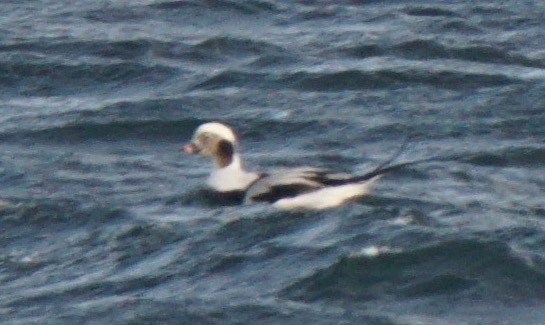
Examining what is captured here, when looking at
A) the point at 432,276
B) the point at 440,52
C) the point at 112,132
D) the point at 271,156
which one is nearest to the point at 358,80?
the point at 440,52

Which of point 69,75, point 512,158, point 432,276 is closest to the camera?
point 432,276

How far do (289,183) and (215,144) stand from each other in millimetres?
1293

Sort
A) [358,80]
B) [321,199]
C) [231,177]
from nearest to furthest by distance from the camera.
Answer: [321,199] → [231,177] → [358,80]

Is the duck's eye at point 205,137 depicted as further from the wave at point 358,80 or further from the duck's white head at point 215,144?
the wave at point 358,80

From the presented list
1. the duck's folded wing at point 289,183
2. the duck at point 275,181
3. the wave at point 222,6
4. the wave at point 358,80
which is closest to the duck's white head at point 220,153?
the duck at point 275,181

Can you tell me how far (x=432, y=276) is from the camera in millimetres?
13969

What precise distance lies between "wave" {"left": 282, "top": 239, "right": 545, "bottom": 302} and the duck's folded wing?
→ 139cm

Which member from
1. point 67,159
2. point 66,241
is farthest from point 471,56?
point 66,241

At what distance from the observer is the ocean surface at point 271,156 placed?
13.8m

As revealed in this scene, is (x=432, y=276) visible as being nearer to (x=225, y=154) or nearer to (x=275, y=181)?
(x=275, y=181)

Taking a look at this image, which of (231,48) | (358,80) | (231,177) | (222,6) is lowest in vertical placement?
(231,177)

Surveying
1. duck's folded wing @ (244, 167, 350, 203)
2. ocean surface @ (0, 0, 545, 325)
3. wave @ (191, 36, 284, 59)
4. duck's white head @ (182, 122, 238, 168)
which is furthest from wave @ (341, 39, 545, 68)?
duck's folded wing @ (244, 167, 350, 203)

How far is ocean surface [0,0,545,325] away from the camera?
13828mm

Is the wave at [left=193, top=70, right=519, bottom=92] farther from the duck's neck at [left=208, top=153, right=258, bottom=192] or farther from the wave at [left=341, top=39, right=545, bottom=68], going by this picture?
the duck's neck at [left=208, top=153, right=258, bottom=192]
